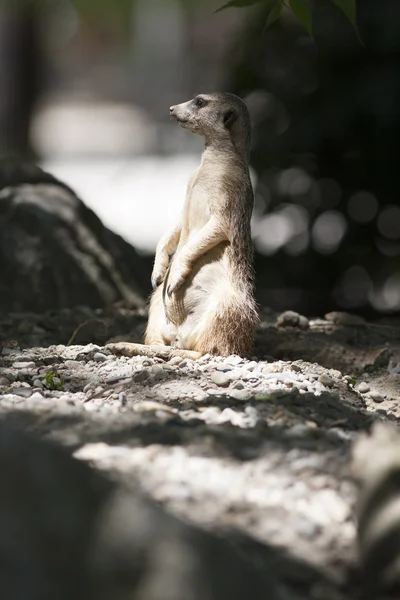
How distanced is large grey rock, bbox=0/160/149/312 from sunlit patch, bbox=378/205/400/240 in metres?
1.94

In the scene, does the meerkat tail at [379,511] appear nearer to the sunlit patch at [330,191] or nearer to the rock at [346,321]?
the rock at [346,321]

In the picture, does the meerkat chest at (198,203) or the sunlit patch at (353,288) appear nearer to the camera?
the meerkat chest at (198,203)

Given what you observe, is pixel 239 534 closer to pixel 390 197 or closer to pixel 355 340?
pixel 355 340

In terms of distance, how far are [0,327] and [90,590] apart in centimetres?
300

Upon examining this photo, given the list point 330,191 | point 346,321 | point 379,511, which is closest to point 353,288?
point 330,191

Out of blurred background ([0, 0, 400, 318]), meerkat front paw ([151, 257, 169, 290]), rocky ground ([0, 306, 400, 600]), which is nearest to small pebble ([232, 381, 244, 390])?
rocky ground ([0, 306, 400, 600])

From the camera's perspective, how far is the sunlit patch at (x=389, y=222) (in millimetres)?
6617

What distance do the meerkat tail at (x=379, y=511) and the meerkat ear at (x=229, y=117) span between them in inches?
78.0

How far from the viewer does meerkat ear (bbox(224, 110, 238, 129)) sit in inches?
147

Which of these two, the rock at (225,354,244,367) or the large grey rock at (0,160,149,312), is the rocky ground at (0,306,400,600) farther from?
the large grey rock at (0,160,149,312)

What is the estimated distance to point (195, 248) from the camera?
3.62 meters

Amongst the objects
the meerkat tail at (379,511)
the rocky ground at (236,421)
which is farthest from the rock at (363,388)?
the meerkat tail at (379,511)

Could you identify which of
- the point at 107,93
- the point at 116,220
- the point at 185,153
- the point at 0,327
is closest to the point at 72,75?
the point at 107,93

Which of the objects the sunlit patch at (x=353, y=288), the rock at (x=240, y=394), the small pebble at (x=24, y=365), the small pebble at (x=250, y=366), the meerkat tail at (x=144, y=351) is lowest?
the sunlit patch at (x=353, y=288)
